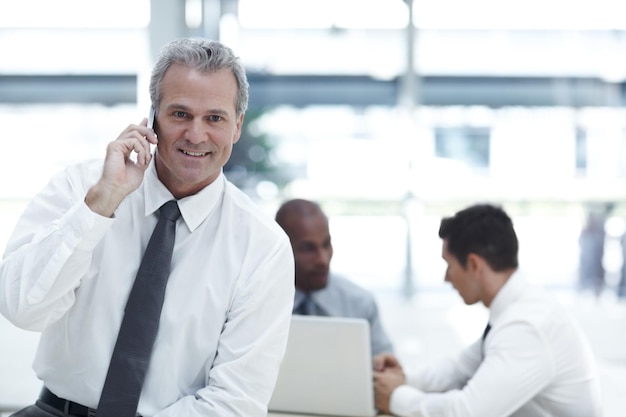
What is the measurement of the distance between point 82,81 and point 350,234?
250 centimetres

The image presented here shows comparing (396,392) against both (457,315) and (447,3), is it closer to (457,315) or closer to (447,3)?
(457,315)

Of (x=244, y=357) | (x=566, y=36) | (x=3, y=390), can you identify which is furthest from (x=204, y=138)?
(x=566, y=36)

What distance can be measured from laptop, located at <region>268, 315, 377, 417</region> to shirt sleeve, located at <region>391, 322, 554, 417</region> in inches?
6.5

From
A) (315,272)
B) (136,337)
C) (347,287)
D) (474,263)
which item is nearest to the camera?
(136,337)

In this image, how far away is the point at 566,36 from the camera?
6406 mm

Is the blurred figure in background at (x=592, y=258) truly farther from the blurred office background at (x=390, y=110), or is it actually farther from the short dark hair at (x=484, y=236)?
the short dark hair at (x=484, y=236)

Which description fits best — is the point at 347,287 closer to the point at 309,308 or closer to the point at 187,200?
the point at 309,308

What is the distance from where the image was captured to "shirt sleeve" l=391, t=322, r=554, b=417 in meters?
2.30

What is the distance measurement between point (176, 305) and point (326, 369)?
1.91ft

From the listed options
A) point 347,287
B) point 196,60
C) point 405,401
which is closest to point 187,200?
point 196,60

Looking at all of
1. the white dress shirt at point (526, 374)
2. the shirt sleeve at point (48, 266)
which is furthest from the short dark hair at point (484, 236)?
the shirt sleeve at point (48, 266)

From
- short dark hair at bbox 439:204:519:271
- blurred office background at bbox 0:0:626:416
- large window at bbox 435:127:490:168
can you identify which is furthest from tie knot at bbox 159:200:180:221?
large window at bbox 435:127:490:168

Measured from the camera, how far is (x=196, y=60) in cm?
189

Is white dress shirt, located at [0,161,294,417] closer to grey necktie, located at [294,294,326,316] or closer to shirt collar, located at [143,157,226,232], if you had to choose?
shirt collar, located at [143,157,226,232]
